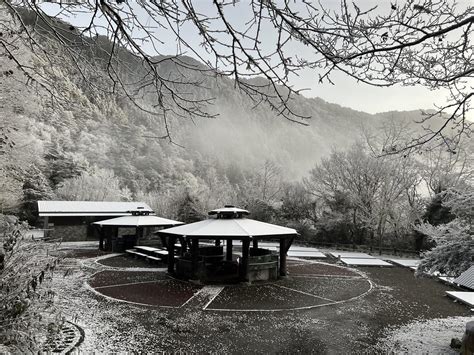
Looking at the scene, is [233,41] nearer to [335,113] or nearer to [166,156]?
[166,156]

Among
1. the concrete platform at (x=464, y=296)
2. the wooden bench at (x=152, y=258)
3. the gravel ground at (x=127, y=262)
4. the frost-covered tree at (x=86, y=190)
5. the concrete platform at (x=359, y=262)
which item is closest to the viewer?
the concrete platform at (x=464, y=296)

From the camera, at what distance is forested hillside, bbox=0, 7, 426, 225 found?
3.92 metres

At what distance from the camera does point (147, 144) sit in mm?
66125

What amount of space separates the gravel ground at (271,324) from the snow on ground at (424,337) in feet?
0.06

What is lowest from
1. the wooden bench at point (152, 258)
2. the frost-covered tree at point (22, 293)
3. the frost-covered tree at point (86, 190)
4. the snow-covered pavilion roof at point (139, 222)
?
the wooden bench at point (152, 258)

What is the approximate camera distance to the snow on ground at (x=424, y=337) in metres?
6.14

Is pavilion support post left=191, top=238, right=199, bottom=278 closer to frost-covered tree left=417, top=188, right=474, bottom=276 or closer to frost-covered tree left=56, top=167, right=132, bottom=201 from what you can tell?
frost-covered tree left=417, top=188, right=474, bottom=276

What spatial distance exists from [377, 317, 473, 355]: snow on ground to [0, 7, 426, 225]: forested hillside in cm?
428

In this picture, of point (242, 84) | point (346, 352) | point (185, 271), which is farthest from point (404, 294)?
point (242, 84)

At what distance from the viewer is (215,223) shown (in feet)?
40.2

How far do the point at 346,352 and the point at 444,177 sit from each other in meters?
19.8

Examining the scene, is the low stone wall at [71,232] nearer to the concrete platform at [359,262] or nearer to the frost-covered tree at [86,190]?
the frost-covered tree at [86,190]

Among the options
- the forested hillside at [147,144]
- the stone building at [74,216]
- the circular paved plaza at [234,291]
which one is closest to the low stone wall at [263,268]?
the circular paved plaza at [234,291]

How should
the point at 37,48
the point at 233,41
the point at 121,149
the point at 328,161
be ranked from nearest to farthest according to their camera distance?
the point at 233,41, the point at 37,48, the point at 328,161, the point at 121,149
